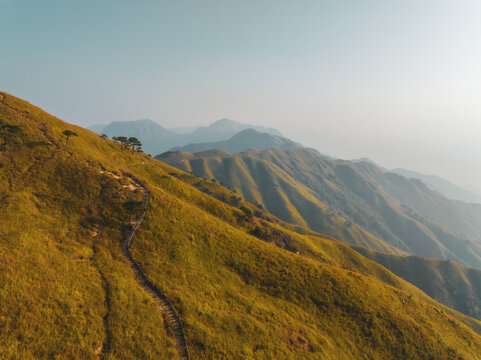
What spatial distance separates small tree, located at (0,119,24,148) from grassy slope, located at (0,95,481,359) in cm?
281

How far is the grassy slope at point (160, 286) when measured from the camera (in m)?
26.6

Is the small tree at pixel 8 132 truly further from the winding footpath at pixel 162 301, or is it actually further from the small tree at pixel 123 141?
the winding footpath at pixel 162 301

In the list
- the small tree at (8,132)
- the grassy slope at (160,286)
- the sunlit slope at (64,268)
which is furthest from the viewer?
the small tree at (8,132)

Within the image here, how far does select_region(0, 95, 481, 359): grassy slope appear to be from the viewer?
26.6 meters

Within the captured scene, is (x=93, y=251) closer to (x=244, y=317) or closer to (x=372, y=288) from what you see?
(x=244, y=317)

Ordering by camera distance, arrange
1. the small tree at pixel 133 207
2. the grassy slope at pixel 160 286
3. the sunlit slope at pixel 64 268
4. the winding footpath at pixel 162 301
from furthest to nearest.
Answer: the small tree at pixel 133 207 < the winding footpath at pixel 162 301 < the grassy slope at pixel 160 286 < the sunlit slope at pixel 64 268

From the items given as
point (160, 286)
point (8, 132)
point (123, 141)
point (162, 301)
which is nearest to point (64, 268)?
point (160, 286)

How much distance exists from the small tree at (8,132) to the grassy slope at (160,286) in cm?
281

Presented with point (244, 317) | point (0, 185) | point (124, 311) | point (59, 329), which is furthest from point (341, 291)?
point (0, 185)

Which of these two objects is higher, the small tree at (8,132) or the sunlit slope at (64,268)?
the small tree at (8,132)

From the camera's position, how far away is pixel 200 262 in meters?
48.6

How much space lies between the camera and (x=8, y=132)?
180 ft

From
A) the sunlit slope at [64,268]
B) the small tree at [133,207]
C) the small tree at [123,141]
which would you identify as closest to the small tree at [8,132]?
the sunlit slope at [64,268]

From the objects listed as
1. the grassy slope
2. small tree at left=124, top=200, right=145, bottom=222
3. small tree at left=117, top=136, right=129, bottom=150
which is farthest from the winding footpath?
small tree at left=117, top=136, right=129, bottom=150
